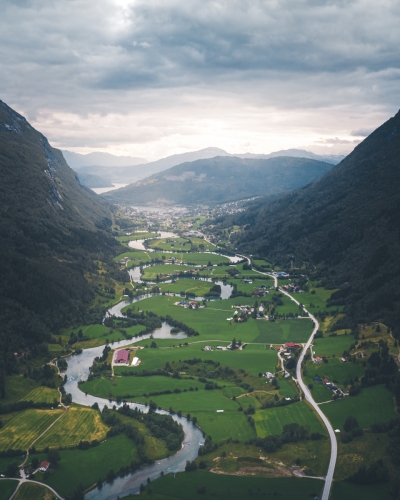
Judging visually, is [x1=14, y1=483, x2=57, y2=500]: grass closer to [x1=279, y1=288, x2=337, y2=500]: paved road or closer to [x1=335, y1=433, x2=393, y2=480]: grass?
[x1=279, y1=288, x2=337, y2=500]: paved road

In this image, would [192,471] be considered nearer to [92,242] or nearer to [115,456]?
[115,456]

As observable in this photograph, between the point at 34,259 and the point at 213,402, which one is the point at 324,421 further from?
the point at 34,259

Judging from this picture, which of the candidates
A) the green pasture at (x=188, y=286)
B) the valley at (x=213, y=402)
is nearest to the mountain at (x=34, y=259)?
the valley at (x=213, y=402)

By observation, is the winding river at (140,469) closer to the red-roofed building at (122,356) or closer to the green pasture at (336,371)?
the red-roofed building at (122,356)

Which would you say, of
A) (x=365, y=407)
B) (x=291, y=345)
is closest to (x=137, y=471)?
(x=365, y=407)

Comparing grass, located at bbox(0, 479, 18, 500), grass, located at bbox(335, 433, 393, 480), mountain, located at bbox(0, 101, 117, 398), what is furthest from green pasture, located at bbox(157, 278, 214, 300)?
grass, located at bbox(0, 479, 18, 500)

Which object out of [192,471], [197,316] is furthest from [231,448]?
[197,316]

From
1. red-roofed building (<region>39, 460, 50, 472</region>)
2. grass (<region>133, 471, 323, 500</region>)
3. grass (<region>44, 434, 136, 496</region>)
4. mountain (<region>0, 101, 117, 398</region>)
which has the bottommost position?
grass (<region>133, 471, 323, 500</region>)
